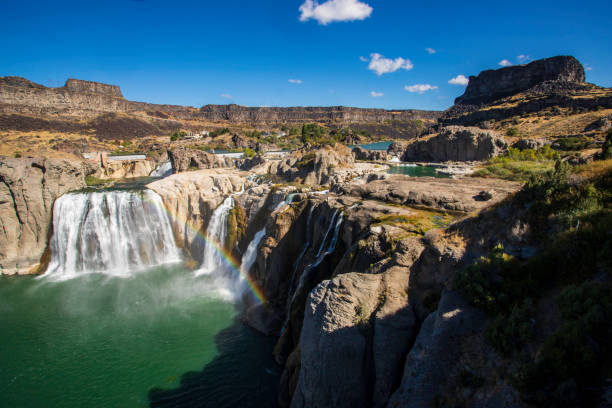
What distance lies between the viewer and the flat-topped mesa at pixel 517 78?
392ft

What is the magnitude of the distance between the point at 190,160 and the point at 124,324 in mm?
34901

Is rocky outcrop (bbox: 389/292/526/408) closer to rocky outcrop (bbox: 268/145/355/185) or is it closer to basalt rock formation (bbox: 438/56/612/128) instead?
rocky outcrop (bbox: 268/145/355/185)

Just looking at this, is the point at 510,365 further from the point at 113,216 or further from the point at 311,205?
the point at 113,216

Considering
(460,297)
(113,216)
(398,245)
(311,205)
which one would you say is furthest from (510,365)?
(113,216)

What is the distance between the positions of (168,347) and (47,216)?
922 inches

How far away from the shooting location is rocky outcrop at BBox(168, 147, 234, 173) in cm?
4819

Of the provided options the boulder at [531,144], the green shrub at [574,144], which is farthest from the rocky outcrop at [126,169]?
the green shrub at [574,144]

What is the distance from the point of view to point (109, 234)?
28891 mm

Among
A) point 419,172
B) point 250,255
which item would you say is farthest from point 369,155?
point 250,255

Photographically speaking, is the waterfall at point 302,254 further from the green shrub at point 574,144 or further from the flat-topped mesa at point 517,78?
the flat-topped mesa at point 517,78

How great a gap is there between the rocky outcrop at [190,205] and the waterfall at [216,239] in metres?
1.62

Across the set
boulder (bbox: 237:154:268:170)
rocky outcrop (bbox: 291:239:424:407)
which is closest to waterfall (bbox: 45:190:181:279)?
boulder (bbox: 237:154:268:170)

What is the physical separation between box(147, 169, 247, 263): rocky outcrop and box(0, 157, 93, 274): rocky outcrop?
9.65 m

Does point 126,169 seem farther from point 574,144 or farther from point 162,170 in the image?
point 574,144
